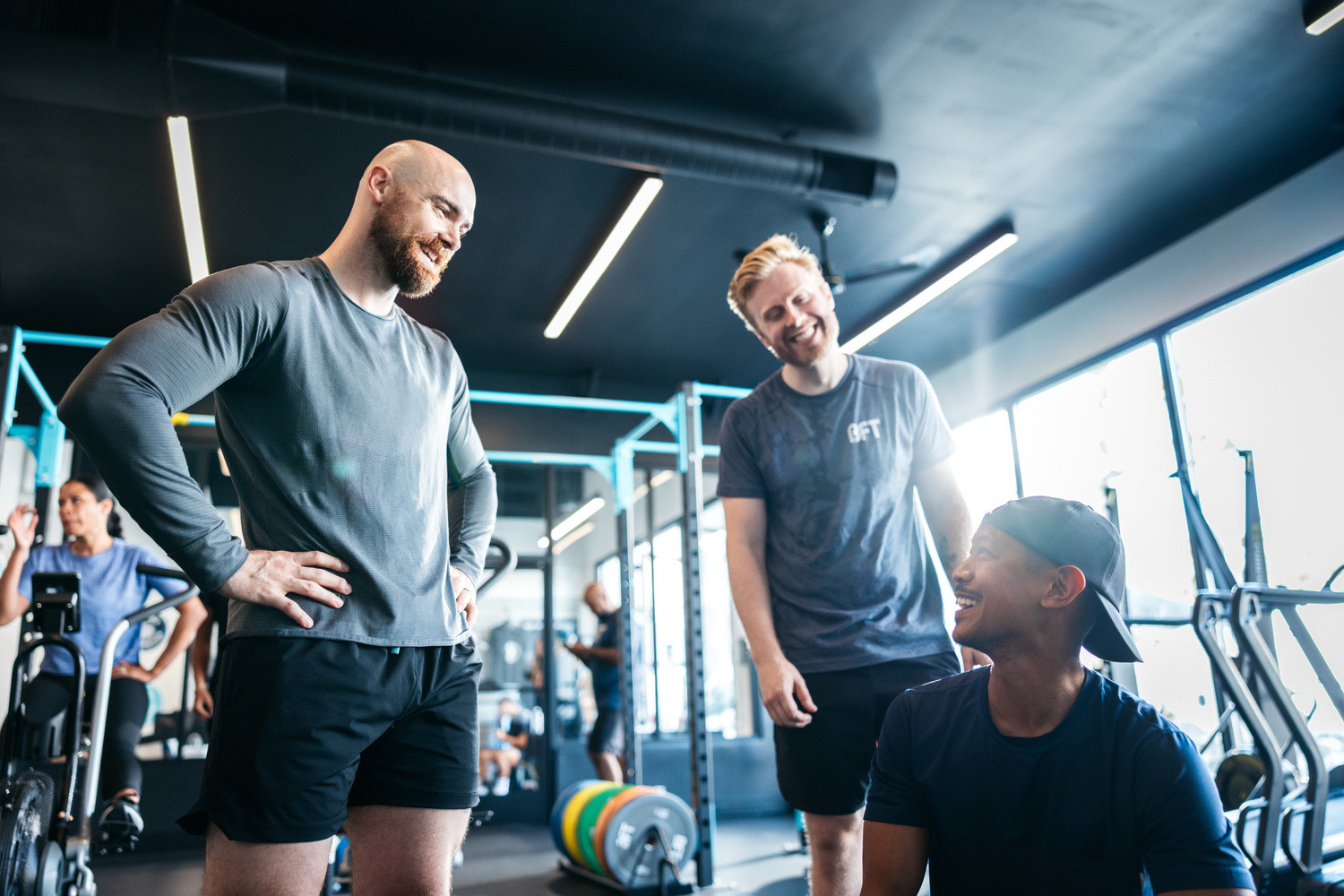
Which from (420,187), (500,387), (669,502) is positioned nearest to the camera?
(420,187)

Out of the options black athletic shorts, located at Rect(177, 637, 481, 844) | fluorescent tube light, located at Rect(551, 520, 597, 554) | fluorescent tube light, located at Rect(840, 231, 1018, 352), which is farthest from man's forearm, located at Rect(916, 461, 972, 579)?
fluorescent tube light, located at Rect(551, 520, 597, 554)

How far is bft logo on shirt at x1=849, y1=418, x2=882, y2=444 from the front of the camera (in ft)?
6.15

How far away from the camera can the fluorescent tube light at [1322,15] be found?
3.57 metres

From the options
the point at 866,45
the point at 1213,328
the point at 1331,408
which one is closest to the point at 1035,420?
the point at 1213,328

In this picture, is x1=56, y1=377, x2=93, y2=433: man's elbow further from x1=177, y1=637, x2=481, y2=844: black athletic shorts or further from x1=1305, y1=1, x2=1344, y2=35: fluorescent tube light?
x1=1305, y1=1, x2=1344, y2=35: fluorescent tube light

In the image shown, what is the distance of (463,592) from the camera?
4.64ft

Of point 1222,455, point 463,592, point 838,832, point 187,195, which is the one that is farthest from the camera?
point 1222,455

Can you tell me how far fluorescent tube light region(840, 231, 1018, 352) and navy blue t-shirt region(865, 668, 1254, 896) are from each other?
14.0ft

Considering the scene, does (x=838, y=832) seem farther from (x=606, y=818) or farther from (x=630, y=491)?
(x=630, y=491)

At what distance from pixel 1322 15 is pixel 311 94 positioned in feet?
13.6

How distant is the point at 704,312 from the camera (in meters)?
6.57

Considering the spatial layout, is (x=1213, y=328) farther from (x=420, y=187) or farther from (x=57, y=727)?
(x=57, y=727)

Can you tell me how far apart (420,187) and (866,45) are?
10.1ft

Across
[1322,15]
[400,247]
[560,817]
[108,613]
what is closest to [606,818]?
[560,817]
